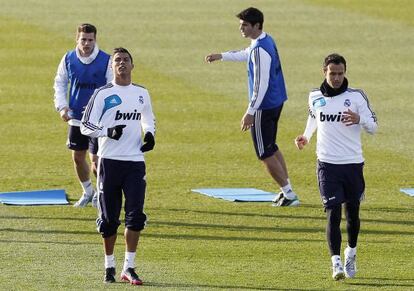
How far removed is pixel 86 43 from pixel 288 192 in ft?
10.0

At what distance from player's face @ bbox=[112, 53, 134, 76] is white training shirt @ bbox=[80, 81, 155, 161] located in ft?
0.61

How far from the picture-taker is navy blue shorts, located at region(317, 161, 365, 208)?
1270cm

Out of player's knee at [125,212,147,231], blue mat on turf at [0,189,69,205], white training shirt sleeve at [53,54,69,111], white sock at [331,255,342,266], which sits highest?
white training shirt sleeve at [53,54,69,111]

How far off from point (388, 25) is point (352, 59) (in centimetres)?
500

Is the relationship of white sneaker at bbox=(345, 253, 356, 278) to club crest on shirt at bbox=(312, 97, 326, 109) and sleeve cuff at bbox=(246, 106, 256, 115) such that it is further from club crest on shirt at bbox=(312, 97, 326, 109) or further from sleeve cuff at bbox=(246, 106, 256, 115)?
sleeve cuff at bbox=(246, 106, 256, 115)

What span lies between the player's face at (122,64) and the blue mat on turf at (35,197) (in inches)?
178

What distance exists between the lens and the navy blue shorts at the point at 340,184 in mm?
12695

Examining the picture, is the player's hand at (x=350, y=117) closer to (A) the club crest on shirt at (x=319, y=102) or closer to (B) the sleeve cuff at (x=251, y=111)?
(A) the club crest on shirt at (x=319, y=102)

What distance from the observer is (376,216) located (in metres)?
16.0

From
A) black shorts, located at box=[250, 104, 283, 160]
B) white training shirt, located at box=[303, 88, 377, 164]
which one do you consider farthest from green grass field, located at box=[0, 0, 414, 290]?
white training shirt, located at box=[303, 88, 377, 164]

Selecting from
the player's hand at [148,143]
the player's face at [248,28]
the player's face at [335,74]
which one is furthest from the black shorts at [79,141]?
the player's face at [335,74]

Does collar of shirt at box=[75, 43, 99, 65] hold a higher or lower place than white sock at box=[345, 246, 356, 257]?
higher

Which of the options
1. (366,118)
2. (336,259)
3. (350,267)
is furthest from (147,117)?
Result: (350,267)

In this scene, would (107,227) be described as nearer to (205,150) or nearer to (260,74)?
(260,74)
